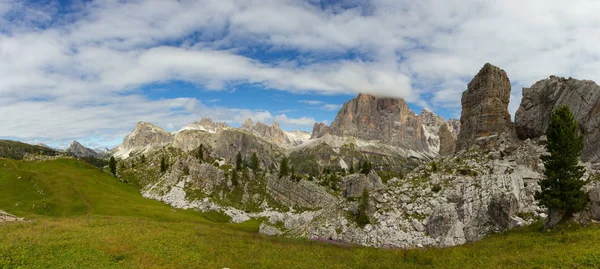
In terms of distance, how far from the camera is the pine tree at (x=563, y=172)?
33.7 meters

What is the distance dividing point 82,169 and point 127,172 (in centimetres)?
2782

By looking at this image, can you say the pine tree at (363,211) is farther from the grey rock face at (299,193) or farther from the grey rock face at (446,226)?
the grey rock face at (299,193)

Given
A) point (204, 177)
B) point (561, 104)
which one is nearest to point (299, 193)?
point (204, 177)

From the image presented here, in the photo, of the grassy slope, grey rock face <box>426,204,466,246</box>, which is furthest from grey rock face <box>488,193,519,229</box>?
the grassy slope

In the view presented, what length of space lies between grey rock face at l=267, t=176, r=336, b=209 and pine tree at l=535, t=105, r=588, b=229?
79.4 metres

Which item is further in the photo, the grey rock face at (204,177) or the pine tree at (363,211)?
the grey rock face at (204,177)

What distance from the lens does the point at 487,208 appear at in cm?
4847

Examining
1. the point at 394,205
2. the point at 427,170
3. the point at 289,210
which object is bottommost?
the point at 289,210

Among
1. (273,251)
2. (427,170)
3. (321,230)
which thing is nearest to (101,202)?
(321,230)

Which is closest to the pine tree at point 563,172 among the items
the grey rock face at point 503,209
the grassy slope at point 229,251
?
the grassy slope at point 229,251

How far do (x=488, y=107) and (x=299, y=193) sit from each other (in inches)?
2720

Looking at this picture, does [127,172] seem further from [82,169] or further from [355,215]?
[355,215]

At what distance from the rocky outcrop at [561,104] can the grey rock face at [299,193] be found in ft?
213

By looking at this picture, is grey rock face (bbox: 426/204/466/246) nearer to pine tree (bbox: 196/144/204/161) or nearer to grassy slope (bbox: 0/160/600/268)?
grassy slope (bbox: 0/160/600/268)
